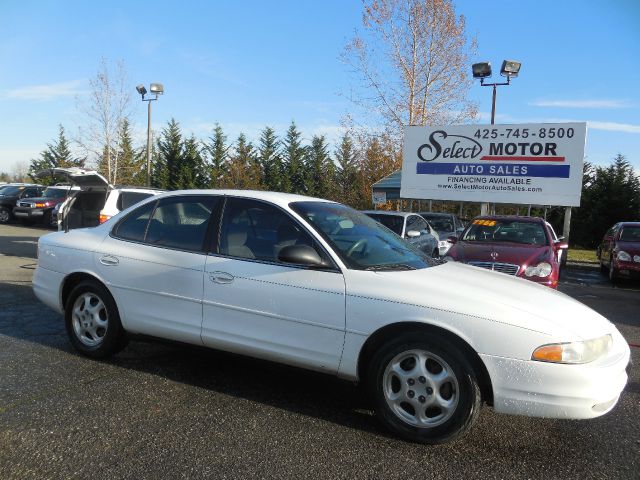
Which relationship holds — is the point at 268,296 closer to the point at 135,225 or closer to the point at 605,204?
the point at 135,225

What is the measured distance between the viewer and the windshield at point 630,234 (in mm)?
12336

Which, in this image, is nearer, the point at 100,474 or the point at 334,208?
the point at 100,474

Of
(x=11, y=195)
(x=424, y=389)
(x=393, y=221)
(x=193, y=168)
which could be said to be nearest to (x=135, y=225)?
(x=424, y=389)

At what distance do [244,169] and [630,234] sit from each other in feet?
105

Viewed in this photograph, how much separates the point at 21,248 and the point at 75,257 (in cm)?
1028

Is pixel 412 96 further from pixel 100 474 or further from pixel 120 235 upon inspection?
pixel 100 474

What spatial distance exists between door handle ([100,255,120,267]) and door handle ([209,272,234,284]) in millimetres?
1021

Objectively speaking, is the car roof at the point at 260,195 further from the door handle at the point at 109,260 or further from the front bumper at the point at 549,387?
the front bumper at the point at 549,387

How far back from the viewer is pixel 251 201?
4.29m

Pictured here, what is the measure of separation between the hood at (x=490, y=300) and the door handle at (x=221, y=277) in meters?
0.96

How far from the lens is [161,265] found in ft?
14.1

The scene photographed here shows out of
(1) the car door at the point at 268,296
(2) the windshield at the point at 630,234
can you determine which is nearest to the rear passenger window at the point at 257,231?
(1) the car door at the point at 268,296

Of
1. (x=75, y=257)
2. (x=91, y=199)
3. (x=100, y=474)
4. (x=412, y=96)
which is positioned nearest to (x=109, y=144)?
(x=412, y=96)

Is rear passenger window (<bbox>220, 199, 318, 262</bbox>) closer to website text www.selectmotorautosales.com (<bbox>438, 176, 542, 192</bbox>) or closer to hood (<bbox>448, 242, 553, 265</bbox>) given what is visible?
hood (<bbox>448, 242, 553, 265</bbox>)
